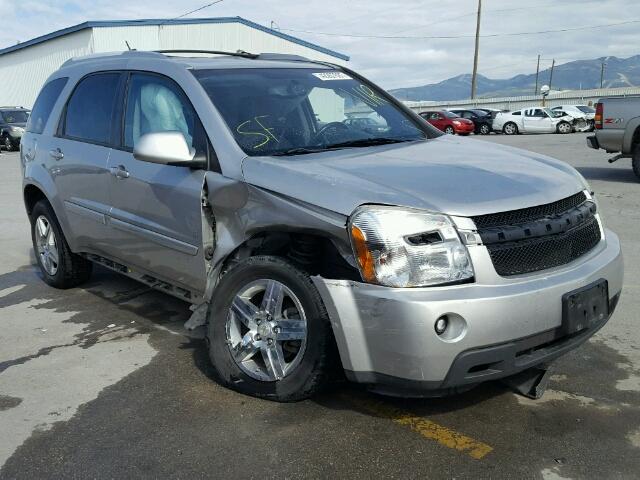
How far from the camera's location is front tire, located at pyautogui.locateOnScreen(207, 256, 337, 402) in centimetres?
317

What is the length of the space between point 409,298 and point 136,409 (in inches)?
64.6

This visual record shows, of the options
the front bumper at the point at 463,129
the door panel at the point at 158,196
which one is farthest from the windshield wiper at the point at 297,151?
the front bumper at the point at 463,129

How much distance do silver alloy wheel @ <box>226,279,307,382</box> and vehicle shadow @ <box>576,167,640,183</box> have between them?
1011 cm

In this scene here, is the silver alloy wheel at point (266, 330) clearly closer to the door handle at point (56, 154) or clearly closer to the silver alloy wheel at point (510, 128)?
the door handle at point (56, 154)

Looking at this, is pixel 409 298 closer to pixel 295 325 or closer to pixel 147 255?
pixel 295 325

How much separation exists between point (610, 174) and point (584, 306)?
10.8 meters

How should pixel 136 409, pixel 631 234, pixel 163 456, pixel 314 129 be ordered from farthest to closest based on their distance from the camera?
pixel 631 234
pixel 314 129
pixel 136 409
pixel 163 456

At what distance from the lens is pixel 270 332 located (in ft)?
11.1

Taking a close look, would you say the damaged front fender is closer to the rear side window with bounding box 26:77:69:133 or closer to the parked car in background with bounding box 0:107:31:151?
the rear side window with bounding box 26:77:69:133

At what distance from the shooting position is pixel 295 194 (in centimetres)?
322

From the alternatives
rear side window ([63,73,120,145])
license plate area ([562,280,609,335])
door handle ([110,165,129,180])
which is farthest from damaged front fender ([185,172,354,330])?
rear side window ([63,73,120,145])

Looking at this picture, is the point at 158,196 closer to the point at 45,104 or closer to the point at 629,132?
the point at 45,104

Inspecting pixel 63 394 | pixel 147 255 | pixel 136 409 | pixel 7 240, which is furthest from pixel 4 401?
pixel 7 240

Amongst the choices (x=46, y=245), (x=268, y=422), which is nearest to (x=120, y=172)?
(x=46, y=245)
